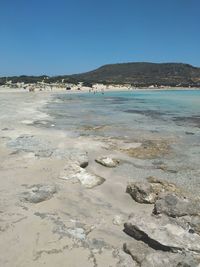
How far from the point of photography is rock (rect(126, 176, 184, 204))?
770 centimetres

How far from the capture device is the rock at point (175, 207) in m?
6.51

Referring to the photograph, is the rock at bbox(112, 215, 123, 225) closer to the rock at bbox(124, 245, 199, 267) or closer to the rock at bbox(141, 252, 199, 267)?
the rock at bbox(124, 245, 199, 267)

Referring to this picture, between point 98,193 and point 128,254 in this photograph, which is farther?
point 98,193

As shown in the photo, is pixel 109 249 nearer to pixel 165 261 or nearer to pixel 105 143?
pixel 165 261

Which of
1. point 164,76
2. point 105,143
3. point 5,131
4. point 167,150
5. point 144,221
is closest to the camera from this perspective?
point 144,221

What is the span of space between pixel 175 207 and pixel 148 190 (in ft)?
4.33

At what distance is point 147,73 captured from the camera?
563ft

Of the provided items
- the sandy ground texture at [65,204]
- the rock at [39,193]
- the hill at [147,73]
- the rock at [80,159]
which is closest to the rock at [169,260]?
the sandy ground texture at [65,204]

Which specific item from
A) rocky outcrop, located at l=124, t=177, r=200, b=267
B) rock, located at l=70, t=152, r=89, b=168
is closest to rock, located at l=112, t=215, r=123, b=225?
rocky outcrop, located at l=124, t=177, r=200, b=267

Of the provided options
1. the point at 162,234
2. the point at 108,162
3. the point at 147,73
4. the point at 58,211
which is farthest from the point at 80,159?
the point at 147,73

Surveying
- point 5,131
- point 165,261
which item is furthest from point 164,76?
point 165,261

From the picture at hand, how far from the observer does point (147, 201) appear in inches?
301

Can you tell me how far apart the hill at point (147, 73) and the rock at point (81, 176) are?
14252 centimetres

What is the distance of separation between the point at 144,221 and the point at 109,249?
70 centimetres
